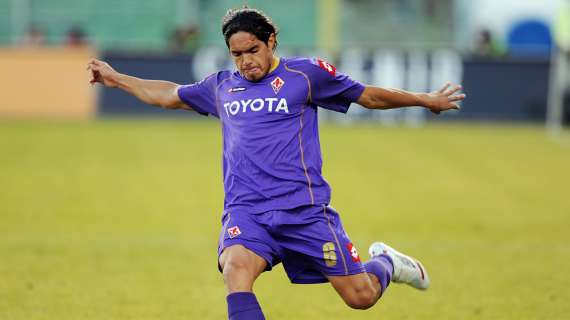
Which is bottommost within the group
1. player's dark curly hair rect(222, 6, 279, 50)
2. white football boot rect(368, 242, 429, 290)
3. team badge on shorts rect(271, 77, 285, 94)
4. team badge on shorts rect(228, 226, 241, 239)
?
white football boot rect(368, 242, 429, 290)

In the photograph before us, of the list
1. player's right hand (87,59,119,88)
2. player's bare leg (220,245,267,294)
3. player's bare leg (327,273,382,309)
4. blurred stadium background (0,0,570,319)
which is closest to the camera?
player's bare leg (220,245,267,294)

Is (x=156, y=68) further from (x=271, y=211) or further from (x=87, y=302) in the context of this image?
(x=271, y=211)

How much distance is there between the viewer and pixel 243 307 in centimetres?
618

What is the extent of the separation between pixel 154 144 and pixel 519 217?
899 centimetres

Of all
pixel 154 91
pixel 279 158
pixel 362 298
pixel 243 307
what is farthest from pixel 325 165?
pixel 243 307

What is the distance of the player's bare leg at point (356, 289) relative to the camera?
6.81 metres

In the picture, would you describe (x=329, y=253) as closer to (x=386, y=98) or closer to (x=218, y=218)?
(x=386, y=98)

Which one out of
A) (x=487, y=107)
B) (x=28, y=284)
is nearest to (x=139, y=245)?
(x=28, y=284)

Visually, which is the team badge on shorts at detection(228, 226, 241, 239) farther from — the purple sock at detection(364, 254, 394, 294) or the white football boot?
the white football boot

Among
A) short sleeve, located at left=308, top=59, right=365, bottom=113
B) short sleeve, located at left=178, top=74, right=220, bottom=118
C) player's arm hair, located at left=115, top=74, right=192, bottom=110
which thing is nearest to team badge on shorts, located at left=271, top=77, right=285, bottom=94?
short sleeve, located at left=308, top=59, right=365, bottom=113

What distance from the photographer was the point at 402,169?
1909 centimetres

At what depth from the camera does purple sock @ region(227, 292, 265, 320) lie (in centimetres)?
616

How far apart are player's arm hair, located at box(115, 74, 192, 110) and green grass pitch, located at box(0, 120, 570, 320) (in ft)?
6.09

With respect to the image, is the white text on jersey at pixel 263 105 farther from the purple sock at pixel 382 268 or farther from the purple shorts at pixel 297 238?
the purple sock at pixel 382 268
